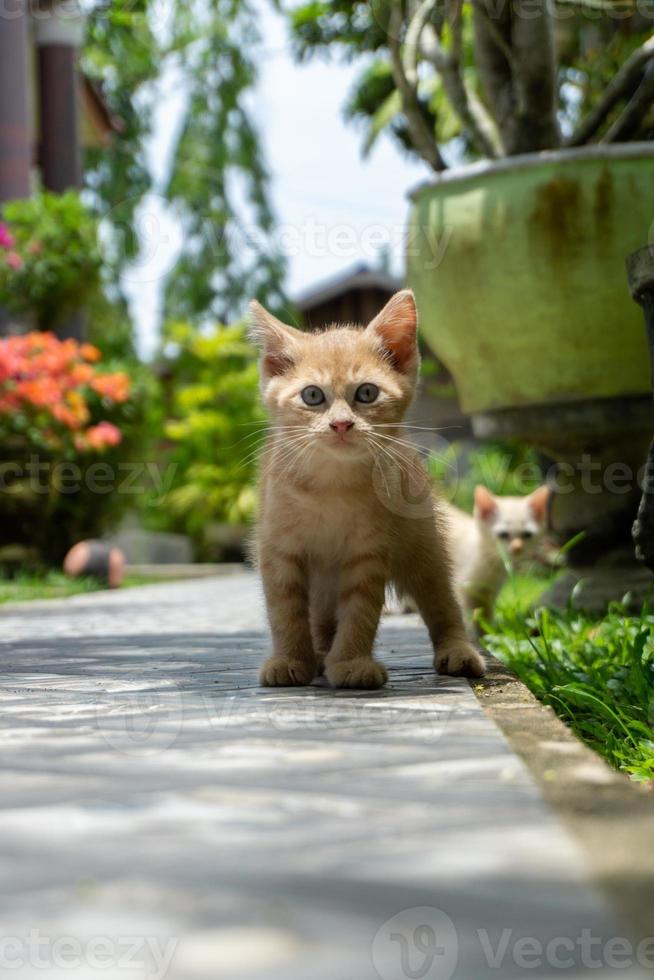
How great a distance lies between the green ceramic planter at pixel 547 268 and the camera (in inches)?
161

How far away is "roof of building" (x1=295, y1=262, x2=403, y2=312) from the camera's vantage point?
60.5ft

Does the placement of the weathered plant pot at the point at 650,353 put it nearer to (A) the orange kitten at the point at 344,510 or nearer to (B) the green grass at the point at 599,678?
(B) the green grass at the point at 599,678

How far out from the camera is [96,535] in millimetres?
9438

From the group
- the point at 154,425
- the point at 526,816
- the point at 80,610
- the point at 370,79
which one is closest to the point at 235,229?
the point at 370,79

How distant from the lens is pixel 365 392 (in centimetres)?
275

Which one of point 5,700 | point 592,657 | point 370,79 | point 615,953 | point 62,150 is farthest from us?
point 370,79

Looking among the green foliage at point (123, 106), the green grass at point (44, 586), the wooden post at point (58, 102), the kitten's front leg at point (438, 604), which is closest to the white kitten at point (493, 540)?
the kitten's front leg at point (438, 604)

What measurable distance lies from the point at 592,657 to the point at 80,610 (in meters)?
3.29

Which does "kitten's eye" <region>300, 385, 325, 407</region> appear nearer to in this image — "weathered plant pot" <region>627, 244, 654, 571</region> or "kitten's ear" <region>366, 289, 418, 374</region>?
"kitten's ear" <region>366, 289, 418, 374</region>

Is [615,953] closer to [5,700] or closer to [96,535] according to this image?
[5,700]

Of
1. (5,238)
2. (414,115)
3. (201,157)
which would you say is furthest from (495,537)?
(201,157)

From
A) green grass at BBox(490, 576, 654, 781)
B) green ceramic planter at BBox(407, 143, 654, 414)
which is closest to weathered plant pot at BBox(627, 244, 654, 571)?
green grass at BBox(490, 576, 654, 781)

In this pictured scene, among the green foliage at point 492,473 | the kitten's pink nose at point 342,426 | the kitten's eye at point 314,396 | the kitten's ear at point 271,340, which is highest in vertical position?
the kitten's ear at point 271,340

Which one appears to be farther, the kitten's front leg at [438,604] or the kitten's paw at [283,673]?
the kitten's front leg at [438,604]
